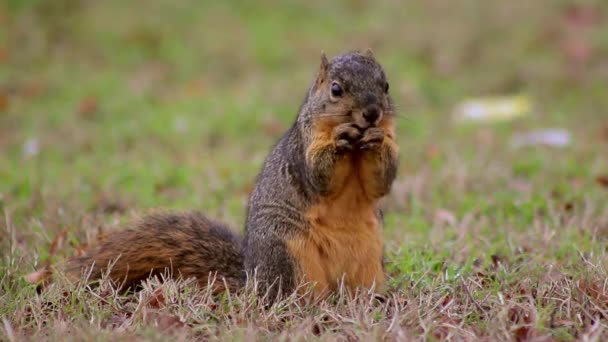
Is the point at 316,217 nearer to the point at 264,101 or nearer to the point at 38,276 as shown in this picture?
the point at 38,276

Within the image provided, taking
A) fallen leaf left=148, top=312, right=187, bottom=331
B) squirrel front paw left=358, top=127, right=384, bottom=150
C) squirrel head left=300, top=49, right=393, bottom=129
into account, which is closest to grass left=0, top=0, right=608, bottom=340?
fallen leaf left=148, top=312, right=187, bottom=331

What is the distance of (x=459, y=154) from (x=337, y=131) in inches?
119

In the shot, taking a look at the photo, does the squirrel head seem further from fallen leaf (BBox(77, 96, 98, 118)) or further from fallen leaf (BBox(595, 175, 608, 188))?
fallen leaf (BBox(77, 96, 98, 118))

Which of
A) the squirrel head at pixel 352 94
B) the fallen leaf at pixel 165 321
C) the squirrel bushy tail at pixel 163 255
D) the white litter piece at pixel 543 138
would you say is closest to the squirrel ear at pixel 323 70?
the squirrel head at pixel 352 94

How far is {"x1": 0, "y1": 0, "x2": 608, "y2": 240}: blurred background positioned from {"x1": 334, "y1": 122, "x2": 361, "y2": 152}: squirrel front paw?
1.18 m

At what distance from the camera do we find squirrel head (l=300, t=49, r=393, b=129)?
126 inches

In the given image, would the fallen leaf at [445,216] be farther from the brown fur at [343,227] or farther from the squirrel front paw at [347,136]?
the squirrel front paw at [347,136]

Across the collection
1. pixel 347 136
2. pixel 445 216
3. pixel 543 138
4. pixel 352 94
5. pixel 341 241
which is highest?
pixel 352 94

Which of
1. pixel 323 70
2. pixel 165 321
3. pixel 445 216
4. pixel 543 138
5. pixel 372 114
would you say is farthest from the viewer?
pixel 543 138

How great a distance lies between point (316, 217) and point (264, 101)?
4.36m

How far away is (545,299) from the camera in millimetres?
3121

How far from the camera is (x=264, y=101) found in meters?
7.59

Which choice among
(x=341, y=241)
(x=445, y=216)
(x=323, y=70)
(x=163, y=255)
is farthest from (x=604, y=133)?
(x=163, y=255)

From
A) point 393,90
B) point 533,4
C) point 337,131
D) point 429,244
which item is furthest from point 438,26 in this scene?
point 337,131
